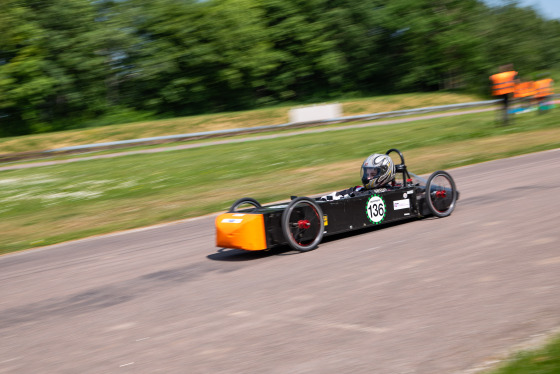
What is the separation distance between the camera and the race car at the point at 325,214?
7441 millimetres

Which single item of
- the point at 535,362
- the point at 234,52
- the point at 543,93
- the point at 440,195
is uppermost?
the point at 234,52

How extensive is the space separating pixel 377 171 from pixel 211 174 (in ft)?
30.3

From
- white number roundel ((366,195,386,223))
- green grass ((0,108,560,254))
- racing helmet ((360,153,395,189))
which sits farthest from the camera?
green grass ((0,108,560,254))

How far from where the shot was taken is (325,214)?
7.87m

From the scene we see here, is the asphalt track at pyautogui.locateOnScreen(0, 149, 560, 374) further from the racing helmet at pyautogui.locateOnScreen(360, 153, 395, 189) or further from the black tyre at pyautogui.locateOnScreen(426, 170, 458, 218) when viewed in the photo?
the racing helmet at pyautogui.locateOnScreen(360, 153, 395, 189)

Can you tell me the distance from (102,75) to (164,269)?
4417cm

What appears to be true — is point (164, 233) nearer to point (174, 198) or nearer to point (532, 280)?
point (174, 198)

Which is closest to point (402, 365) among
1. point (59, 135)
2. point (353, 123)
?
point (353, 123)

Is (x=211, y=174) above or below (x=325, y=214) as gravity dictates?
above

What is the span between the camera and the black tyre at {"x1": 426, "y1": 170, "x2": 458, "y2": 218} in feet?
28.8

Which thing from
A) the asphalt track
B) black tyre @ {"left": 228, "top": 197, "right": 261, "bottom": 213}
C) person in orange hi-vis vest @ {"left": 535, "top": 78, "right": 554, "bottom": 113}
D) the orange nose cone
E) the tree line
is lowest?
Answer: the asphalt track

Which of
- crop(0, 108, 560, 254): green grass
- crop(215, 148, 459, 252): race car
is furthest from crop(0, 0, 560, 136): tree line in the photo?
crop(215, 148, 459, 252): race car

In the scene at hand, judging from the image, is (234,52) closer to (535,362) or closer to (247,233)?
(247,233)

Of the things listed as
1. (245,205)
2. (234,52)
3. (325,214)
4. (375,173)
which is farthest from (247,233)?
(234,52)
